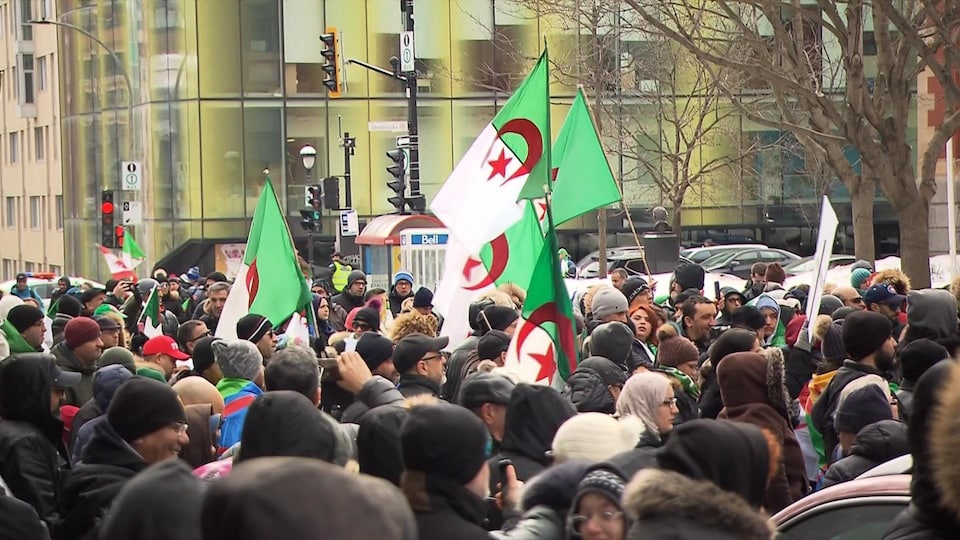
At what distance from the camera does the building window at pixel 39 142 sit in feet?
208

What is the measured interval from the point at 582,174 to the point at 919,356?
4.71 meters

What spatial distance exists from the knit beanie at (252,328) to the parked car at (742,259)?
26.3m

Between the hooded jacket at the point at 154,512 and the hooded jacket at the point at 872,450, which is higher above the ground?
the hooded jacket at the point at 154,512

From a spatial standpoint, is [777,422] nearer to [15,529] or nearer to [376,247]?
[15,529]

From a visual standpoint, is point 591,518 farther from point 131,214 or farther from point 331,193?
point 131,214

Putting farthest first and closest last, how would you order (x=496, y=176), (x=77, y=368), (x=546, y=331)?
(x=496, y=176), (x=77, y=368), (x=546, y=331)

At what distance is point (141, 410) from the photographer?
5883 mm

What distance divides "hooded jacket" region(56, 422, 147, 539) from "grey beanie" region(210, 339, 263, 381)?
236 centimetres

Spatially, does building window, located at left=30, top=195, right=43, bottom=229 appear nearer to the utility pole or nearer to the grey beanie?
the utility pole

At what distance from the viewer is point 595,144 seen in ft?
37.9

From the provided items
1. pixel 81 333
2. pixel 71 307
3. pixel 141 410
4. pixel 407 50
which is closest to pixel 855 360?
pixel 141 410

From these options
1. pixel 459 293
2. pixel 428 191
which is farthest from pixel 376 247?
pixel 459 293

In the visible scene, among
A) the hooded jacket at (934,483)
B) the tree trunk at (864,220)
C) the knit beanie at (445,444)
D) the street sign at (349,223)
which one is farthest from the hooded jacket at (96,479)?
the street sign at (349,223)

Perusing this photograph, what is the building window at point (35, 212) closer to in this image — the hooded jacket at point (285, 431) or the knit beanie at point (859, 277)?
the knit beanie at point (859, 277)
